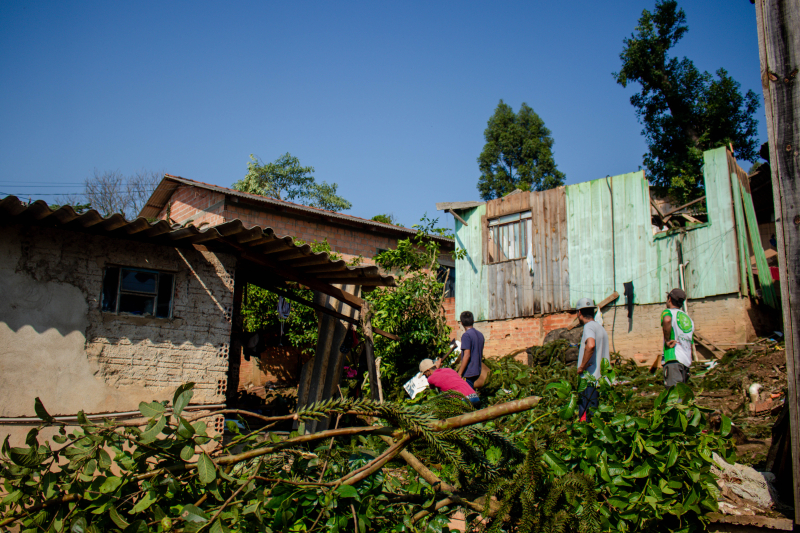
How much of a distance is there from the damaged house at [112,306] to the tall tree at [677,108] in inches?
717

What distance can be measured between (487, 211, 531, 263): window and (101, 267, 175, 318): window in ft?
28.9

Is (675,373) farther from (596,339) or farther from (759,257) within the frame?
(759,257)

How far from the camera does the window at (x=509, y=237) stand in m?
12.6

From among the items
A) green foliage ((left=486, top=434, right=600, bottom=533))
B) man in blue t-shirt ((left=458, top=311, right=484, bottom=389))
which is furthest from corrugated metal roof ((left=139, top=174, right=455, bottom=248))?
green foliage ((left=486, top=434, right=600, bottom=533))

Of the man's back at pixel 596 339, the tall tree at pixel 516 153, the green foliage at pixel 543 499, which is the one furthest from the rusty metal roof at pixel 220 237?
the tall tree at pixel 516 153

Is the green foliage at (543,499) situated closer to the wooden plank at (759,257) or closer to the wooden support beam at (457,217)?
the wooden plank at (759,257)

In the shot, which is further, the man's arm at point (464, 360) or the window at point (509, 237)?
the window at point (509, 237)

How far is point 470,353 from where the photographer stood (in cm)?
671

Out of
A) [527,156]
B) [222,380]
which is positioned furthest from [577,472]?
[527,156]

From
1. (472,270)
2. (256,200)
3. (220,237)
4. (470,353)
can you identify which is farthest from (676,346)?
(256,200)

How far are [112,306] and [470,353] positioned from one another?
13.4 ft

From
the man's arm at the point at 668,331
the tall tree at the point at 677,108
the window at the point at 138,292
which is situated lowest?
the man's arm at the point at 668,331

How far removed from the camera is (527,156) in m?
28.5

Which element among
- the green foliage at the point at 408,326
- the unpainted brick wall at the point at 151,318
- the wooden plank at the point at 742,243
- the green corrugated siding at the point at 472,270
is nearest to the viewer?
the unpainted brick wall at the point at 151,318
